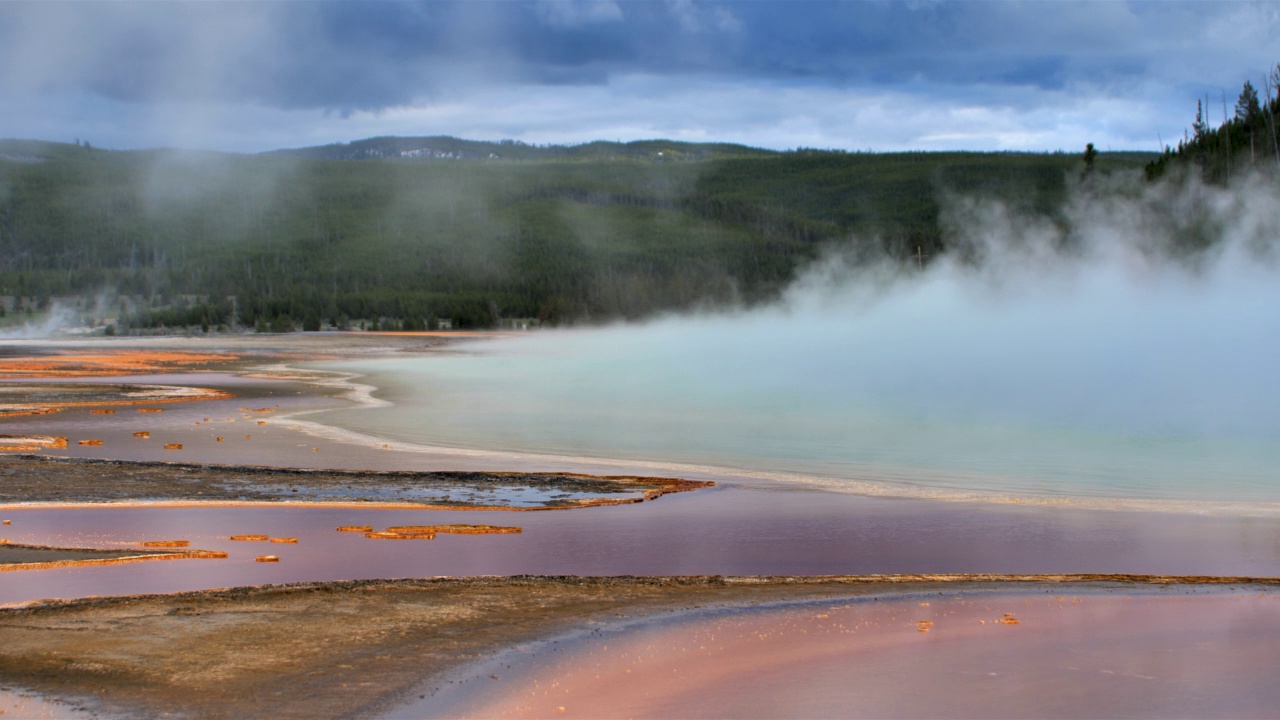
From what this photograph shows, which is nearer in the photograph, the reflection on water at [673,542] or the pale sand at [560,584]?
the pale sand at [560,584]

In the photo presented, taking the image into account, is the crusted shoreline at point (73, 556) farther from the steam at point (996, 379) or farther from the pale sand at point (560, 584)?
the steam at point (996, 379)

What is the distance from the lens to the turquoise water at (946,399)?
20406 millimetres

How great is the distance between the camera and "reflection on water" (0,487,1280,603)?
11914 millimetres

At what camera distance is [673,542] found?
13.5 metres

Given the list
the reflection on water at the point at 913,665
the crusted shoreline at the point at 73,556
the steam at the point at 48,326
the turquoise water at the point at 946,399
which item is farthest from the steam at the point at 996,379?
the steam at the point at 48,326

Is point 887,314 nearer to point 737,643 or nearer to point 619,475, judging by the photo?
point 619,475

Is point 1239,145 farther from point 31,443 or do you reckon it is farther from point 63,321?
point 63,321

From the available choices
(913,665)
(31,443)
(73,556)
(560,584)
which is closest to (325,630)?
(560,584)

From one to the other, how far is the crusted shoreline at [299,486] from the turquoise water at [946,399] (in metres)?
3.23

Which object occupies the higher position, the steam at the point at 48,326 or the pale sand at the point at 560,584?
the steam at the point at 48,326

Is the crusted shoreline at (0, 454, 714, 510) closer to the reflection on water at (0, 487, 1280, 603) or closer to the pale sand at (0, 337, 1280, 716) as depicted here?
the reflection on water at (0, 487, 1280, 603)

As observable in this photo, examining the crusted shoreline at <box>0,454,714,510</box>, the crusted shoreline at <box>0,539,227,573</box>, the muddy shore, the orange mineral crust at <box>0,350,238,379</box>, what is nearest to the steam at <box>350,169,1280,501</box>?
the crusted shoreline at <box>0,454,714,510</box>

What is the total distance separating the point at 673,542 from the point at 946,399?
2188 centimetres

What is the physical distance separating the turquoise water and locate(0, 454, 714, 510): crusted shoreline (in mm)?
3230
